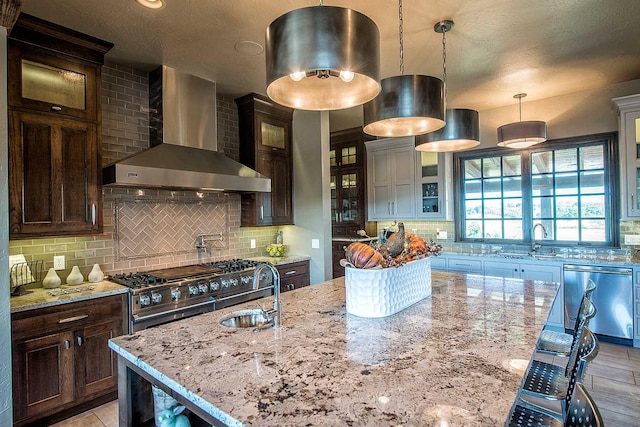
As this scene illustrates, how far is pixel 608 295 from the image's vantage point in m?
3.62

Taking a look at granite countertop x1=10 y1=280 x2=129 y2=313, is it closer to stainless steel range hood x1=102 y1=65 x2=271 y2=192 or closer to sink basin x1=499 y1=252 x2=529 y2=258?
stainless steel range hood x1=102 y1=65 x2=271 y2=192

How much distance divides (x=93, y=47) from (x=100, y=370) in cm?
248

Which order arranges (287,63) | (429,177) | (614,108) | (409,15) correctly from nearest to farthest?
(287,63)
(409,15)
(614,108)
(429,177)

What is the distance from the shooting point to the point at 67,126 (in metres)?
2.62

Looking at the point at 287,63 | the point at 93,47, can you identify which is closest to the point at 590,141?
the point at 287,63

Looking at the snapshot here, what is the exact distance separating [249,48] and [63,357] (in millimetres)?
2711

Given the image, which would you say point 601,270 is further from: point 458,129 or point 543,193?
point 458,129

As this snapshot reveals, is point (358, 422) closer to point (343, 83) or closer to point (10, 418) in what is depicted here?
point (343, 83)

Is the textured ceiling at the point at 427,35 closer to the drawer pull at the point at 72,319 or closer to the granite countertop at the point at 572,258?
the granite countertop at the point at 572,258

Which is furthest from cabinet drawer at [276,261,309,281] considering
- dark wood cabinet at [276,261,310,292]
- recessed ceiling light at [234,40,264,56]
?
recessed ceiling light at [234,40,264,56]

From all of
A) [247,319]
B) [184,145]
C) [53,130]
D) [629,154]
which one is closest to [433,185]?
[629,154]

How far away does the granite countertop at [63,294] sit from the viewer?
88.1 inches

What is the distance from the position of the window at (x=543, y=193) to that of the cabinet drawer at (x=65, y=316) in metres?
4.43

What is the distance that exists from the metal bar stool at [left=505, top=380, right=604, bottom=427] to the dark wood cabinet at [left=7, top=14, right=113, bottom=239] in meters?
3.00
